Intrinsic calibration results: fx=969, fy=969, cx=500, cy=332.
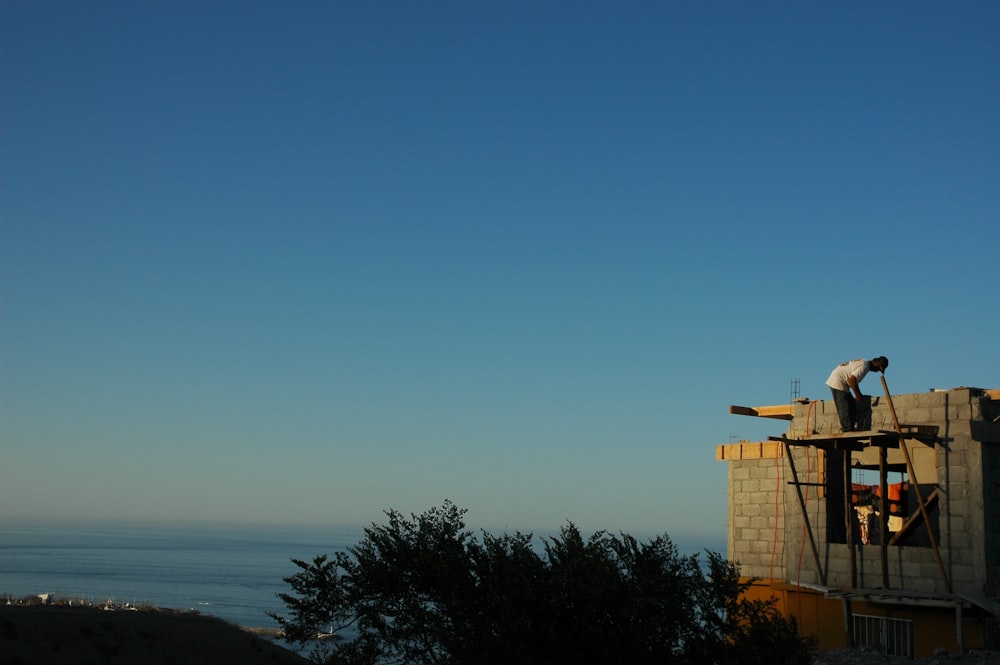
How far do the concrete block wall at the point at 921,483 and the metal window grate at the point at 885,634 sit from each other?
936 mm

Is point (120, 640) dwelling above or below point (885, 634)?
below

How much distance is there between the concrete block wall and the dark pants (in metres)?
0.58

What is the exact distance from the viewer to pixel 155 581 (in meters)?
129

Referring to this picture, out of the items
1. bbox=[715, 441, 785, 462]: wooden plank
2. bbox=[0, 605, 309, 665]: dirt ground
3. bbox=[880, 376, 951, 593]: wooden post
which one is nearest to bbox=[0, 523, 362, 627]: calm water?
bbox=[0, 605, 309, 665]: dirt ground

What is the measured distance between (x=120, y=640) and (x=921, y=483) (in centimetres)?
1934

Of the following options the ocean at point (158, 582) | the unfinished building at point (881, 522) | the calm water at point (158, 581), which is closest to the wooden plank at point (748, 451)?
the unfinished building at point (881, 522)

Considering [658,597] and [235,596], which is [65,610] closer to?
[658,597]

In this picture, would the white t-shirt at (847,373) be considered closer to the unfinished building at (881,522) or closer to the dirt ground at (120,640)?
the unfinished building at (881,522)

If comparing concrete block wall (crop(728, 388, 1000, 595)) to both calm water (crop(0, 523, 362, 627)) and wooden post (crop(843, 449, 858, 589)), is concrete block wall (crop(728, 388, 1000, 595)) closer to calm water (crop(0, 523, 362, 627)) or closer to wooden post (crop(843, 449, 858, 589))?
wooden post (crop(843, 449, 858, 589))

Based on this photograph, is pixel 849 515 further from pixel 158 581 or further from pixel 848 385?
pixel 158 581

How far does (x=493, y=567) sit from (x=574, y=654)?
1849 millimetres

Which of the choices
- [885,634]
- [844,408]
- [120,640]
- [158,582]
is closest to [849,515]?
[844,408]

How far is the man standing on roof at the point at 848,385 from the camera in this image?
21250 millimetres

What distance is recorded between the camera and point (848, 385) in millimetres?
21734
